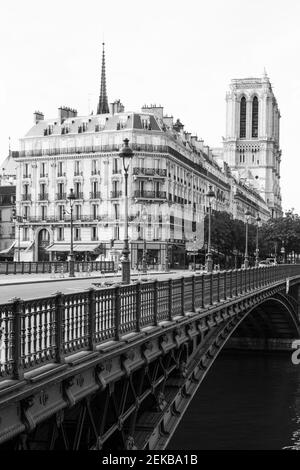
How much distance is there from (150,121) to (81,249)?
15.5 metres

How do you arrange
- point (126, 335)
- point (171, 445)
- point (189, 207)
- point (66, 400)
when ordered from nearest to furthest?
1. point (66, 400)
2. point (126, 335)
3. point (171, 445)
4. point (189, 207)

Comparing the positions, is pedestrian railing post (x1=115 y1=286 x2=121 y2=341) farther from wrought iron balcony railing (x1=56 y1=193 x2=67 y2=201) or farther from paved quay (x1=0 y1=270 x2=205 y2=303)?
wrought iron balcony railing (x1=56 y1=193 x2=67 y2=201)

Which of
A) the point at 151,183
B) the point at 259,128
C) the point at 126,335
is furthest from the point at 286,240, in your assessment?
the point at 126,335

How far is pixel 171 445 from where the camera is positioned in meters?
29.9

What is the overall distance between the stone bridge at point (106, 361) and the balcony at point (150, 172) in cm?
5837

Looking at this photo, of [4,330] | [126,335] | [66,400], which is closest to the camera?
[4,330]

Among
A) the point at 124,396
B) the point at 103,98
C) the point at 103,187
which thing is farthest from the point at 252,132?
the point at 124,396

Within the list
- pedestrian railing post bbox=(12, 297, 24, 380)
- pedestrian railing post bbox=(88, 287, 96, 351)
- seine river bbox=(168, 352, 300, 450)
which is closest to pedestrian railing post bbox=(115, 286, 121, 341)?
pedestrian railing post bbox=(88, 287, 96, 351)

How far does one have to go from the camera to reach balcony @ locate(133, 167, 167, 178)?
283 feet

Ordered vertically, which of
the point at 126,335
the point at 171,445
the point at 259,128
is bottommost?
the point at 171,445

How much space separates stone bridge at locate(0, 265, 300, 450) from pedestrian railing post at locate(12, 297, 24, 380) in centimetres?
1

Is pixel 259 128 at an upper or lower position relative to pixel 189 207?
upper

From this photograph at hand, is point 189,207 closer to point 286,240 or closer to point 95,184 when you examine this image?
point 95,184

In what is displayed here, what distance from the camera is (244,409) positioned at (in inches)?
1547
